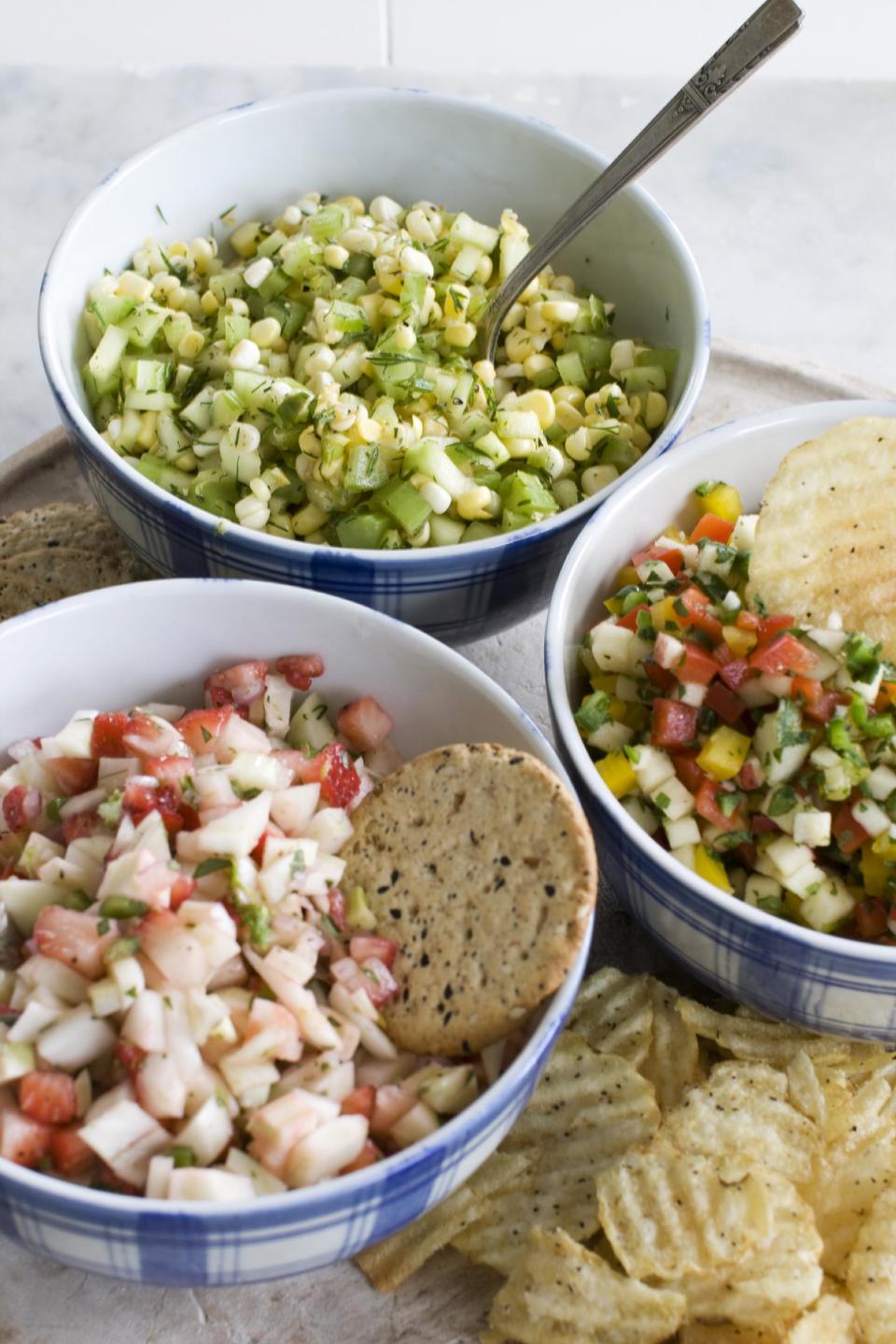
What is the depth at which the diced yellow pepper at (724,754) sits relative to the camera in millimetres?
2109

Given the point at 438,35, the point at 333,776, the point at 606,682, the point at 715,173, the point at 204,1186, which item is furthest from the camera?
the point at 438,35

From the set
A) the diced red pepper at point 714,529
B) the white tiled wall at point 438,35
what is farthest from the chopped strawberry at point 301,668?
the white tiled wall at point 438,35

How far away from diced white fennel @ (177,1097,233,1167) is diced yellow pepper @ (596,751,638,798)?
0.74 meters

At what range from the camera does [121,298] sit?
2.64 metres

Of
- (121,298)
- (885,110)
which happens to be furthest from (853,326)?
(121,298)

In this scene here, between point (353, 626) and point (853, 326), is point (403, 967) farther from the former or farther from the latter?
point (853, 326)

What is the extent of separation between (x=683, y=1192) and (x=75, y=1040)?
0.80 m

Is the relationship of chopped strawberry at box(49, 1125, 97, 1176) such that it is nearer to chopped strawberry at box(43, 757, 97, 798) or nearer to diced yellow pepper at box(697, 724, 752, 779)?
chopped strawberry at box(43, 757, 97, 798)

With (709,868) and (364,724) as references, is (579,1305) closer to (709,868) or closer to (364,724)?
(709,868)

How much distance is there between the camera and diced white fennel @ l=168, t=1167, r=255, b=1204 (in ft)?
5.41

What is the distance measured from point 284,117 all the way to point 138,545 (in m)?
0.95

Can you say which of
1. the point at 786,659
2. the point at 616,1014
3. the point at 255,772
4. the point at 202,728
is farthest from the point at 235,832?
the point at 786,659

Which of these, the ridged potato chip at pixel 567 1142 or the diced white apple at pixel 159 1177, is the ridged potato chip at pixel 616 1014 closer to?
the ridged potato chip at pixel 567 1142

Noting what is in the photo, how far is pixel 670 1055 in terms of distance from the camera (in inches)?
87.5
